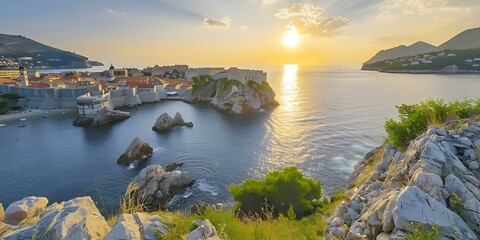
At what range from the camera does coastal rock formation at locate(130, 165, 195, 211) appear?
21938 mm

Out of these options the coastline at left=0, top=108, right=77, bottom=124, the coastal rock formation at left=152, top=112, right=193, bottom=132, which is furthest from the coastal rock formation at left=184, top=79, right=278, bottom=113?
the coastline at left=0, top=108, right=77, bottom=124

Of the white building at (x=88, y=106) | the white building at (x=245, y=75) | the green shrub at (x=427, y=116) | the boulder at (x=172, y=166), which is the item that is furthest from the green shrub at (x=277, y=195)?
the white building at (x=245, y=75)

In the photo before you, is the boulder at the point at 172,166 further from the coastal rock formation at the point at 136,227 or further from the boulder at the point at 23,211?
the coastal rock formation at the point at 136,227

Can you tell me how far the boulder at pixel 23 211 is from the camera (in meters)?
5.96

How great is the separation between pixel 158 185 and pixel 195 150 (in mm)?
12375

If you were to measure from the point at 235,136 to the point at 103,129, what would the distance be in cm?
2689

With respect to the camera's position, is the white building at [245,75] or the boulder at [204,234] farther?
the white building at [245,75]

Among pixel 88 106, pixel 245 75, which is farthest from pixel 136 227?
pixel 245 75

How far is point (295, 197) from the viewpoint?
14.3 meters

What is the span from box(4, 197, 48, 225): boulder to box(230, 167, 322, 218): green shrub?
9.75 m

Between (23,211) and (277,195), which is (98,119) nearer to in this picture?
(277,195)

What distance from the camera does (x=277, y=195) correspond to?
14219 millimetres

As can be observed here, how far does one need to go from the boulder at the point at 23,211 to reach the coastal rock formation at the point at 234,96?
58.1m

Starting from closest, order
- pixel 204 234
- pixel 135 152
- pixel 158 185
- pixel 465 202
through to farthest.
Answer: pixel 204 234
pixel 465 202
pixel 158 185
pixel 135 152
